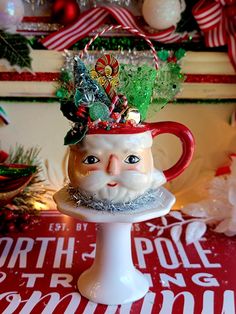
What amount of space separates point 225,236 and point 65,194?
16.5 inches

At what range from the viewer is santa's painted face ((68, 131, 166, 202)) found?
31.6 inches

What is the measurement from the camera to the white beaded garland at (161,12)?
1136 millimetres

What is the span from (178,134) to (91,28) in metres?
0.42

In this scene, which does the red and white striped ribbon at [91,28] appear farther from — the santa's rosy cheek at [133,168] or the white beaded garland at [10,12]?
the santa's rosy cheek at [133,168]

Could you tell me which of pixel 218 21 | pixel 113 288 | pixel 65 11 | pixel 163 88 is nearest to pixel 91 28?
pixel 65 11

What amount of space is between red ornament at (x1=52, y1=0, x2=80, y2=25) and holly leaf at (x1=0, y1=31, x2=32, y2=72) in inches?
3.6

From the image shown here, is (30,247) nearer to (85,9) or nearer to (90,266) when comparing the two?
(90,266)

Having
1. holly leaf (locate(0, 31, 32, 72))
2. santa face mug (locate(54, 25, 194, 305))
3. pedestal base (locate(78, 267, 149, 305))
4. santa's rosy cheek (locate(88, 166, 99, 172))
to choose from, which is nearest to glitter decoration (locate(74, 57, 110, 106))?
santa face mug (locate(54, 25, 194, 305))

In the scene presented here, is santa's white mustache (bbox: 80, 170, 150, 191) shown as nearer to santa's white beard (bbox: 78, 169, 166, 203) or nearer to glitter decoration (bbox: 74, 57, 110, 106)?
santa's white beard (bbox: 78, 169, 166, 203)

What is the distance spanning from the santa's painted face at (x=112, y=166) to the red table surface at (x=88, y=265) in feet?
0.64

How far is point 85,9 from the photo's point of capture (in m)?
1.21

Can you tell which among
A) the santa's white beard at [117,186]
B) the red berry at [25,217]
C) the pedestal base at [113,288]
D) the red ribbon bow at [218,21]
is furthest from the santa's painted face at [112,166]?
the red ribbon bow at [218,21]

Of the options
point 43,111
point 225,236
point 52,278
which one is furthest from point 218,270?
point 43,111

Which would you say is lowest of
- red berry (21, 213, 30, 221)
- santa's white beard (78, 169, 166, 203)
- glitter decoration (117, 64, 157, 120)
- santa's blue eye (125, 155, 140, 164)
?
red berry (21, 213, 30, 221)
